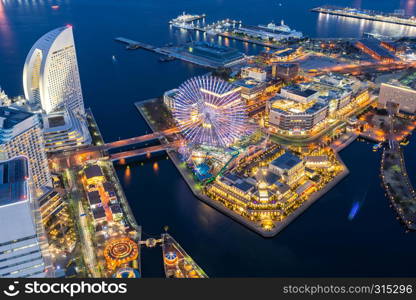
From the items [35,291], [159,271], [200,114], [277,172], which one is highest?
[35,291]

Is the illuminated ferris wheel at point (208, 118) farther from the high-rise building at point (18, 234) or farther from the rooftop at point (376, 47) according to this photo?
the rooftop at point (376, 47)

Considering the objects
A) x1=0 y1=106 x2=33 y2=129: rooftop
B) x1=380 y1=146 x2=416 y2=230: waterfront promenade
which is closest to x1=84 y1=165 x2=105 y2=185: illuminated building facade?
x1=0 y1=106 x2=33 y2=129: rooftop

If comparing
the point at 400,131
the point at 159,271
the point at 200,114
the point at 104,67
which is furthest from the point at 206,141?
the point at 104,67

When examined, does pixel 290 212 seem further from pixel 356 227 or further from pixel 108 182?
pixel 108 182

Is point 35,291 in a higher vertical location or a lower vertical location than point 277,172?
higher

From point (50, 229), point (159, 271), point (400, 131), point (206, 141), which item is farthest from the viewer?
point (400, 131)
